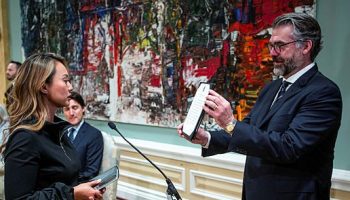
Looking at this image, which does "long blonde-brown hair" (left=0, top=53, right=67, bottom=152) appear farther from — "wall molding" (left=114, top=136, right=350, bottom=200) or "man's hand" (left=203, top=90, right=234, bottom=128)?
"wall molding" (left=114, top=136, right=350, bottom=200)

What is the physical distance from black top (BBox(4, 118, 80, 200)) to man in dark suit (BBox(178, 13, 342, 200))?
482mm

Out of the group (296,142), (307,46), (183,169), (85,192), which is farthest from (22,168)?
(183,169)

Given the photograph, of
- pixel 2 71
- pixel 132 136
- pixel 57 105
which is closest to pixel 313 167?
pixel 57 105

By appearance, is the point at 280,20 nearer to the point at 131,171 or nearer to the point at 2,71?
the point at 131,171

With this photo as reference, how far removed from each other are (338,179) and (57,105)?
1.39m

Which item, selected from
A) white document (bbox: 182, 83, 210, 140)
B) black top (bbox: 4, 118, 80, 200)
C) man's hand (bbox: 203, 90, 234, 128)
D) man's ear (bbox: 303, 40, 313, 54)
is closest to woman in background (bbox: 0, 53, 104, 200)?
black top (bbox: 4, 118, 80, 200)

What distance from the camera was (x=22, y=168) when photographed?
1267mm

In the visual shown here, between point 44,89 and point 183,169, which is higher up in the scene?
point 44,89

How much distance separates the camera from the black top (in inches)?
50.0

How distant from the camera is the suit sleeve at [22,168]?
1.27 metres

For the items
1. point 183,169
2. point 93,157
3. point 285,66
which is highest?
point 285,66

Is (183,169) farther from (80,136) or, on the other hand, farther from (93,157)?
(80,136)

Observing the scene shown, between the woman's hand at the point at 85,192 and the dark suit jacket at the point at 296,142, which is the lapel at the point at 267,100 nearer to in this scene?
the dark suit jacket at the point at 296,142

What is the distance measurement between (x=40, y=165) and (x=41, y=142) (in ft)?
0.27
